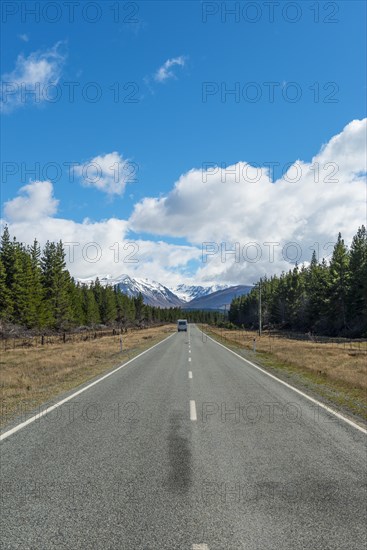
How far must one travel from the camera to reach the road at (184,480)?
4.28 m

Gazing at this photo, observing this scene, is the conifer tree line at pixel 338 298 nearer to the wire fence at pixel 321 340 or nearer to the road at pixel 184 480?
the wire fence at pixel 321 340

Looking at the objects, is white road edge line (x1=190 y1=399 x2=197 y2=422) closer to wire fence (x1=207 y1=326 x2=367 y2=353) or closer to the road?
the road

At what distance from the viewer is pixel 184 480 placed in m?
5.71

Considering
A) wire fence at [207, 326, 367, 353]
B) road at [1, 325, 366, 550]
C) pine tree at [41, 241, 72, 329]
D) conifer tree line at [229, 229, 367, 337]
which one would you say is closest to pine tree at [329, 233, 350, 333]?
conifer tree line at [229, 229, 367, 337]

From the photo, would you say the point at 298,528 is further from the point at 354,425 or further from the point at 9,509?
→ the point at 354,425

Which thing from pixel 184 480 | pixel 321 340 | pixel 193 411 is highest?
pixel 184 480

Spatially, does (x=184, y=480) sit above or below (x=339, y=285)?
below

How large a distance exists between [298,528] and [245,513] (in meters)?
0.62

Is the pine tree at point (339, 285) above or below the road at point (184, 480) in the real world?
above

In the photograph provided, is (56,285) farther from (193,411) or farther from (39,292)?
(193,411)

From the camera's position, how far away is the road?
4.28 meters

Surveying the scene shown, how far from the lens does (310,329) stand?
80875 mm

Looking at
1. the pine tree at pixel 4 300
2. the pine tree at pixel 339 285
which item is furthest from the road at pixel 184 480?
the pine tree at pixel 339 285

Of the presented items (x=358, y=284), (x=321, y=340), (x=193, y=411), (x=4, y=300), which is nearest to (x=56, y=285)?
(x=4, y=300)
